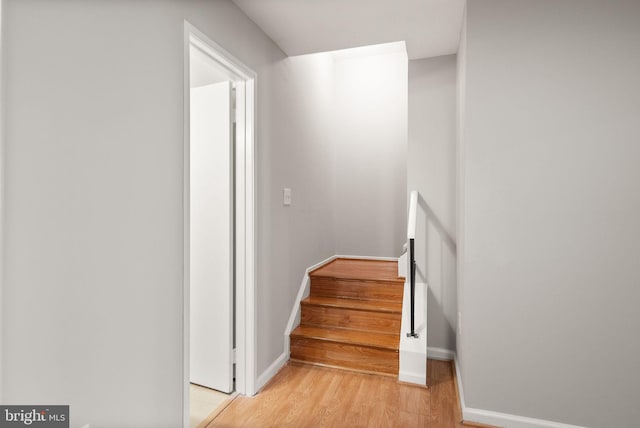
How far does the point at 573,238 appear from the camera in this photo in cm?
185

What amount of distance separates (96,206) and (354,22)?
5.97 feet

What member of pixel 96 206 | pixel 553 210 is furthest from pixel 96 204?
pixel 553 210

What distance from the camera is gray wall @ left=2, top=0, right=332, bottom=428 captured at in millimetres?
1033

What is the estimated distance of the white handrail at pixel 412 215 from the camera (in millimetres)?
2463

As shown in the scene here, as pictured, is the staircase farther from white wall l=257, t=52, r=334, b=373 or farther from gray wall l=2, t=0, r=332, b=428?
gray wall l=2, t=0, r=332, b=428

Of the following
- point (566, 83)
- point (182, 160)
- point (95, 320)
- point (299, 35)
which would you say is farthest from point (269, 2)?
point (95, 320)

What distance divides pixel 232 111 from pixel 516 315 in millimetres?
2083

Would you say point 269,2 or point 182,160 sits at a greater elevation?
point 269,2

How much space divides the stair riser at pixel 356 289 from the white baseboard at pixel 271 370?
0.67 meters

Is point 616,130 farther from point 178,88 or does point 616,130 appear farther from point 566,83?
point 178,88

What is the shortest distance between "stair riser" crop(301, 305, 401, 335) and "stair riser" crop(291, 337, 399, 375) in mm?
233

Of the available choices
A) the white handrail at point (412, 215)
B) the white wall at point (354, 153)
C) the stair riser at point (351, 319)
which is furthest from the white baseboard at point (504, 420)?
the white wall at point (354, 153)

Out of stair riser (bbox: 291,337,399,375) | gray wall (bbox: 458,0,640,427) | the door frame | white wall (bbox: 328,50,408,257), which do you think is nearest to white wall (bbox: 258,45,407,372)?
white wall (bbox: 328,50,408,257)

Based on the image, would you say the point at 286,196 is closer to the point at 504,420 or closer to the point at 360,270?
the point at 360,270
